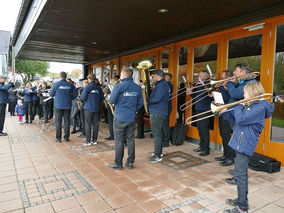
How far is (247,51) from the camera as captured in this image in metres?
4.59

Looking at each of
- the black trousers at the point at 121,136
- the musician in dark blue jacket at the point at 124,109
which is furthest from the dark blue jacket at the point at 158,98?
the black trousers at the point at 121,136

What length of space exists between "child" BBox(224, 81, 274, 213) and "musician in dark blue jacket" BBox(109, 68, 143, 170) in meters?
1.85

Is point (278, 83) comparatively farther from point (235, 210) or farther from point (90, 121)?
point (90, 121)

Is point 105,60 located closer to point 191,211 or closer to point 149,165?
point 149,165

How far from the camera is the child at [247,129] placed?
92.5 inches

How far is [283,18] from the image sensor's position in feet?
13.1

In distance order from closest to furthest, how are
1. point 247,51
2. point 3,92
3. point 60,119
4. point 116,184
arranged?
point 116,184
point 247,51
point 60,119
point 3,92

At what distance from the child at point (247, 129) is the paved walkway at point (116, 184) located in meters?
0.39

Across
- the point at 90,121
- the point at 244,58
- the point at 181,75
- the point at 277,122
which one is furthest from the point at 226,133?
the point at 90,121

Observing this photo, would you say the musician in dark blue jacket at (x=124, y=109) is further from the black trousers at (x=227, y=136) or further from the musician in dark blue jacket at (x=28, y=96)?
the musician in dark blue jacket at (x=28, y=96)

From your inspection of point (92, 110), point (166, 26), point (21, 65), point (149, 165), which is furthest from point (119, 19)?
point (21, 65)

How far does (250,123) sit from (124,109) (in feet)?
6.82

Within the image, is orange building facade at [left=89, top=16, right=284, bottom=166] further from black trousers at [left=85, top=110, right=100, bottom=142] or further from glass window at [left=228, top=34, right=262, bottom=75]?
black trousers at [left=85, top=110, right=100, bottom=142]

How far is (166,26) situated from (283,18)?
8.35 ft
